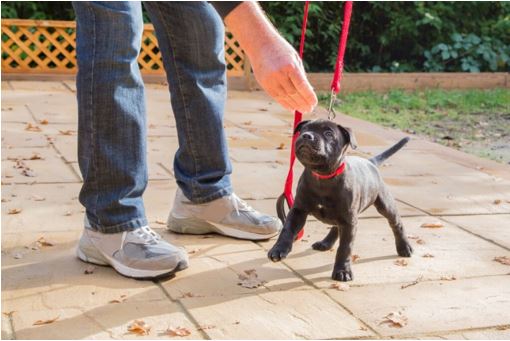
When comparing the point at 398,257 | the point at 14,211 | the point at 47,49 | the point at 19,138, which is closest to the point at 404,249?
the point at 398,257

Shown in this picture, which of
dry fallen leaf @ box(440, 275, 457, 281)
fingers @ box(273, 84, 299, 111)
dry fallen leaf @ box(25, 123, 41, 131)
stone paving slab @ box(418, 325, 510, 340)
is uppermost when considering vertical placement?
fingers @ box(273, 84, 299, 111)

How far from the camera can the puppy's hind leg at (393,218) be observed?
3135 millimetres

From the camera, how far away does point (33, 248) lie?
3209 millimetres

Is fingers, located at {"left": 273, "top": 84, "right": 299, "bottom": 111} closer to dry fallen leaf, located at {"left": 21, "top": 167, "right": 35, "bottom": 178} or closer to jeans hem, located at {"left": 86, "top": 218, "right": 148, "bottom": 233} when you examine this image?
jeans hem, located at {"left": 86, "top": 218, "right": 148, "bottom": 233}

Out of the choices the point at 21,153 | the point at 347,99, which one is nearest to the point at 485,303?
the point at 21,153

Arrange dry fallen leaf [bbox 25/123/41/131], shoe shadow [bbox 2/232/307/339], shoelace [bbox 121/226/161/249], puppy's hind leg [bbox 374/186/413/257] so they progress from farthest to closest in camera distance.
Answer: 1. dry fallen leaf [bbox 25/123/41/131]
2. puppy's hind leg [bbox 374/186/413/257]
3. shoelace [bbox 121/226/161/249]
4. shoe shadow [bbox 2/232/307/339]

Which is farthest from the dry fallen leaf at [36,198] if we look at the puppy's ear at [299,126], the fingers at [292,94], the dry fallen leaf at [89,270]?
the fingers at [292,94]

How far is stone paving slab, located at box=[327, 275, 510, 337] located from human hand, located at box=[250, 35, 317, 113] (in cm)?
89

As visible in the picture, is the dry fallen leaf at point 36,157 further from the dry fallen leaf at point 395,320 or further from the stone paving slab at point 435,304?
the dry fallen leaf at point 395,320

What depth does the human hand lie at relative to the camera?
1.88 metres

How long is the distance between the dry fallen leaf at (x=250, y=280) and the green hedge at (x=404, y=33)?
6.67 metres

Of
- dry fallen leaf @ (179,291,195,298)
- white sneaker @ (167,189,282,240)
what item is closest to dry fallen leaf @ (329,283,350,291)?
dry fallen leaf @ (179,291,195,298)

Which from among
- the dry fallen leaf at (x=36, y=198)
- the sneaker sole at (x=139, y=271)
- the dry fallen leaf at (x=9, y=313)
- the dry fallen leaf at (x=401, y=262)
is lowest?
the dry fallen leaf at (x=36, y=198)

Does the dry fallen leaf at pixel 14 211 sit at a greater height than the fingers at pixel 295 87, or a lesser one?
lesser
